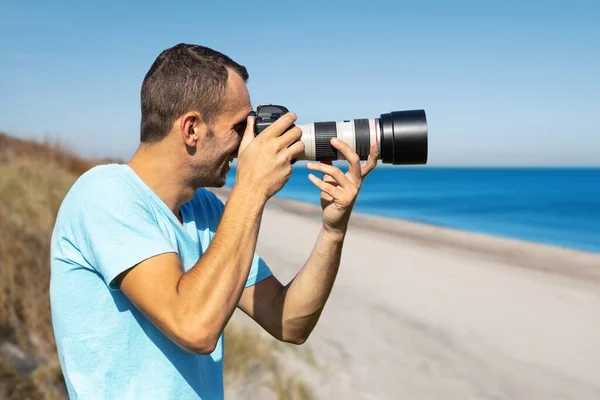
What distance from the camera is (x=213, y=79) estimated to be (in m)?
1.63

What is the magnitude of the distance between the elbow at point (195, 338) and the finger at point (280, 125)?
0.59 meters

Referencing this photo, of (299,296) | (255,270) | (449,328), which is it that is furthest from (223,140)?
(449,328)

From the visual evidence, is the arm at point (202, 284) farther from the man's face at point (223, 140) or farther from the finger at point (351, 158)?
the finger at point (351, 158)

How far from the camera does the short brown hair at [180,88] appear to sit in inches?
63.2

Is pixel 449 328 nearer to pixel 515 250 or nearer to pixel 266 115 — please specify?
pixel 266 115

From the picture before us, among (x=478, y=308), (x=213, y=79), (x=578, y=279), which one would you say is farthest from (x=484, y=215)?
(x=213, y=79)

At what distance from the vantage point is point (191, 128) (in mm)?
1623

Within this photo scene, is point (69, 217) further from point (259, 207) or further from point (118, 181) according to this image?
point (259, 207)

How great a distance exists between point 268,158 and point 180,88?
0.35 meters

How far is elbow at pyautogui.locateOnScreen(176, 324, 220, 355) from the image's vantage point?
1.25m

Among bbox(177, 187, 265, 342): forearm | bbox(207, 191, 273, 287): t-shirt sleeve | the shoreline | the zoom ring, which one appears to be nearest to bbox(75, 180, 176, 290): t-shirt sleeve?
bbox(177, 187, 265, 342): forearm

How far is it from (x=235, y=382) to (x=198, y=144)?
8.19 ft

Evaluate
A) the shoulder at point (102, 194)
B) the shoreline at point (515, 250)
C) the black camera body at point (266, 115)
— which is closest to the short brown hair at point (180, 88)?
the black camera body at point (266, 115)

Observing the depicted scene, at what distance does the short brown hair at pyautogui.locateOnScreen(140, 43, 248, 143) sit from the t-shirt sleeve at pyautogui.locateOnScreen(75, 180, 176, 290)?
0.33m
